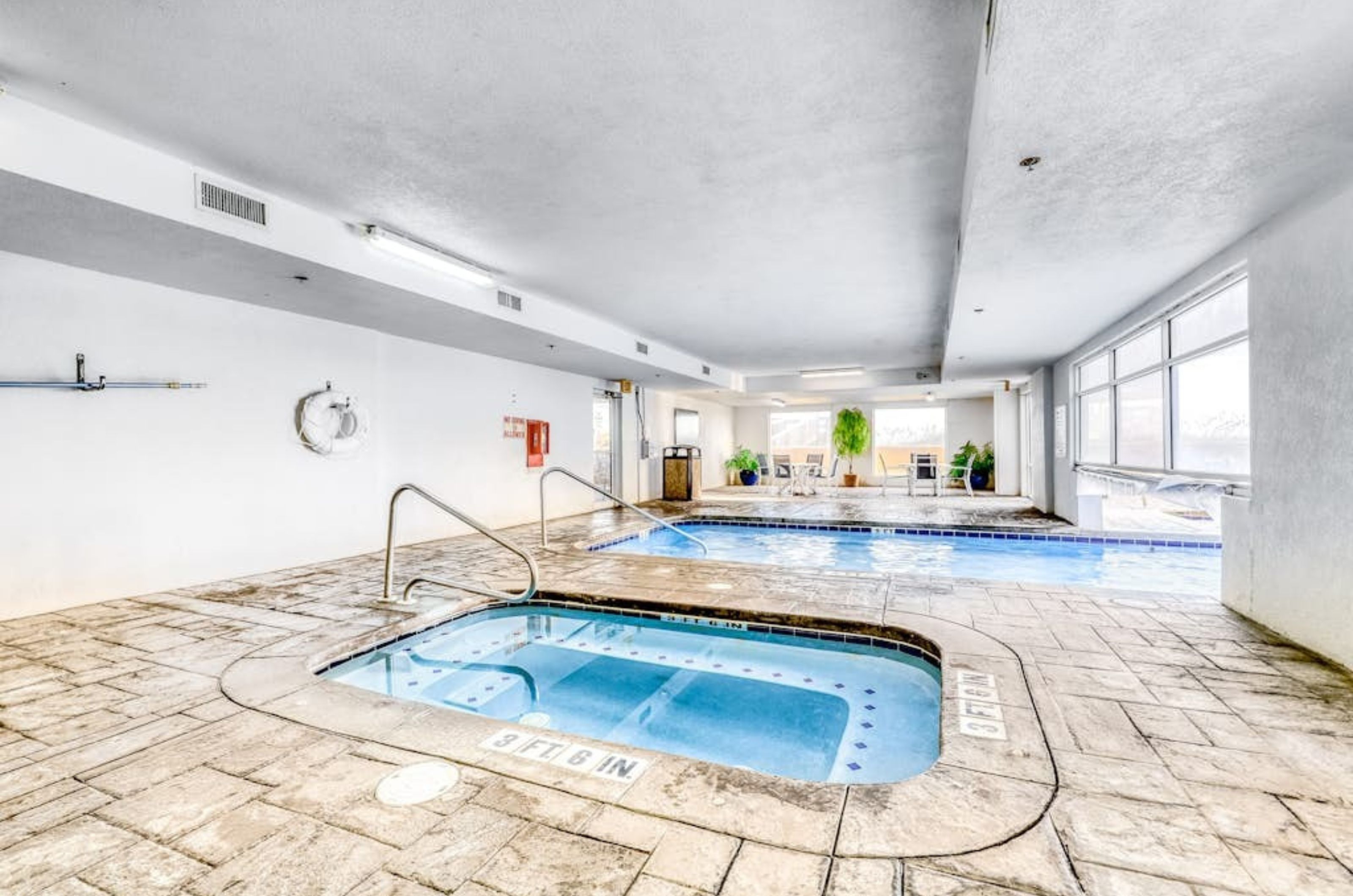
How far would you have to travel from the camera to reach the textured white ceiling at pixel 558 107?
84.1 inches

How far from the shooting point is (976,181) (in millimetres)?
2691

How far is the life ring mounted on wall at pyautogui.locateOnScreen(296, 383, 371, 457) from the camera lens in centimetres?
528

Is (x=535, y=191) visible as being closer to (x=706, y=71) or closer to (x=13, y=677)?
(x=706, y=71)

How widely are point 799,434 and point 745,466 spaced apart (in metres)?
2.76

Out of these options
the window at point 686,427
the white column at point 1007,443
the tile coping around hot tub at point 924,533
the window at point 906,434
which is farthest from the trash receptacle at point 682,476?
the window at point 906,434

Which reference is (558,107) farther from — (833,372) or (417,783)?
(833,372)

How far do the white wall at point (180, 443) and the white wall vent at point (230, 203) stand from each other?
1519mm

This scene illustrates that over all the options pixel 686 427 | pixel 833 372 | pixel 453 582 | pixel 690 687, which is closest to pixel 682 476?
pixel 686 427

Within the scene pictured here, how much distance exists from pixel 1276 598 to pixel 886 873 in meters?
3.21

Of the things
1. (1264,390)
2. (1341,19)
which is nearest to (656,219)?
(1341,19)

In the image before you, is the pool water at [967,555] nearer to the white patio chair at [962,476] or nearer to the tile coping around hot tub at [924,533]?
the tile coping around hot tub at [924,533]

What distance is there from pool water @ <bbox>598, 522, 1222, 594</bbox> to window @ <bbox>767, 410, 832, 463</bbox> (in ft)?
29.7

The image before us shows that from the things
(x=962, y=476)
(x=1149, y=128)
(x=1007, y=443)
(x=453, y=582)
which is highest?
(x=1149, y=128)

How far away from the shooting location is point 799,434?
17.6 metres
